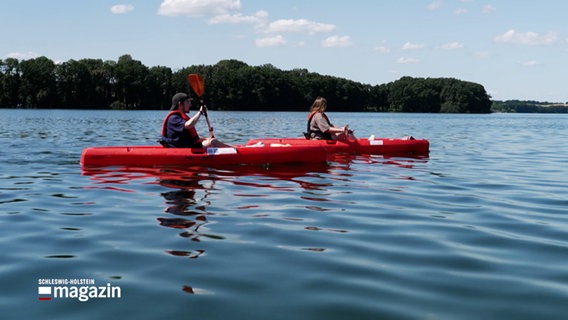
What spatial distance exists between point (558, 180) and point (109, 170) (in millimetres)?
7930

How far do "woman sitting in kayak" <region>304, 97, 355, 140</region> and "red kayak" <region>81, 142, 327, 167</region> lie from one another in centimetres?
231

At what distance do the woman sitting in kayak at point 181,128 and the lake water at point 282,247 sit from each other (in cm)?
142

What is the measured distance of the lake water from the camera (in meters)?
3.79

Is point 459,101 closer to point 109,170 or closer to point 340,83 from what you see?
point 340,83

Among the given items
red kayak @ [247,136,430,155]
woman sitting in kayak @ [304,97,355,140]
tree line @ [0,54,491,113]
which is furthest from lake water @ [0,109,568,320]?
tree line @ [0,54,491,113]

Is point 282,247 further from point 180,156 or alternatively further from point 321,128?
point 321,128

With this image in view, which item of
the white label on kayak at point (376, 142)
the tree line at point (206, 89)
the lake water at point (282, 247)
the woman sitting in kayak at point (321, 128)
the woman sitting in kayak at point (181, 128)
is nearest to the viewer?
the lake water at point (282, 247)

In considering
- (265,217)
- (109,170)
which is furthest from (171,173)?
(265,217)

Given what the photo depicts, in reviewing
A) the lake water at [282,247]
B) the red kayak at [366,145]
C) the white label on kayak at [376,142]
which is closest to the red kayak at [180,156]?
the lake water at [282,247]

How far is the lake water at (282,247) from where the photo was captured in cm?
379

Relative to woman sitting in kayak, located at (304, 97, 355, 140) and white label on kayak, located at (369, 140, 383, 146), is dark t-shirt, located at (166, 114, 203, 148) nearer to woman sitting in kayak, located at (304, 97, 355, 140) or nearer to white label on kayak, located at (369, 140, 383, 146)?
woman sitting in kayak, located at (304, 97, 355, 140)

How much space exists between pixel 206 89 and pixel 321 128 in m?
85.1

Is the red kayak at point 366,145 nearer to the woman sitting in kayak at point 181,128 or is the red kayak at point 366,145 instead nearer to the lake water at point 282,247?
the woman sitting in kayak at point 181,128

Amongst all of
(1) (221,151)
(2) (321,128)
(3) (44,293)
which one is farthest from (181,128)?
(3) (44,293)
